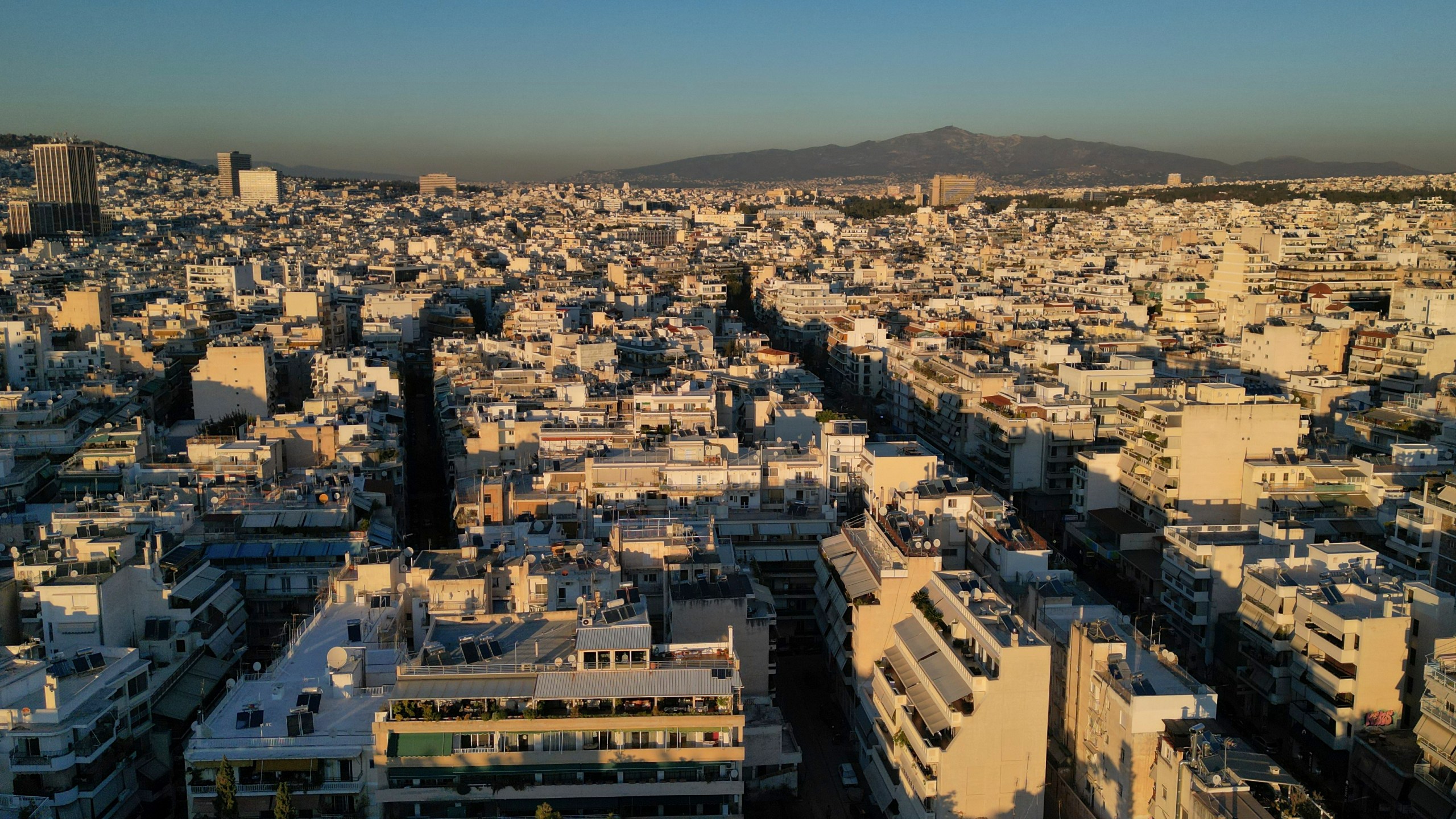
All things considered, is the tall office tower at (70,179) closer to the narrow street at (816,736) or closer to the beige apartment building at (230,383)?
the beige apartment building at (230,383)

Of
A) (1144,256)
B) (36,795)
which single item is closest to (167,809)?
(36,795)

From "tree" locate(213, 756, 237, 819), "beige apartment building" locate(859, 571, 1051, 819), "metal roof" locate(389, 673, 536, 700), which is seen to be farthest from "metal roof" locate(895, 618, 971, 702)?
"tree" locate(213, 756, 237, 819)

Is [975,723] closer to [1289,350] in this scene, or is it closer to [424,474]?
[424,474]

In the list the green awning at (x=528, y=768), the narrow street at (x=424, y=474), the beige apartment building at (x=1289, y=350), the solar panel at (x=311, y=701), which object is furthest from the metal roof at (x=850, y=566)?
the beige apartment building at (x=1289, y=350)

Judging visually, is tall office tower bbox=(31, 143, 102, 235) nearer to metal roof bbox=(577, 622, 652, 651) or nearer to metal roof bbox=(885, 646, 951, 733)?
metal roof bbox=(577, 622, 652, 651)

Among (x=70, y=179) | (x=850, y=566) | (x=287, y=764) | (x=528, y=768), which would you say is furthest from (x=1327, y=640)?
(x=70, y=179)
